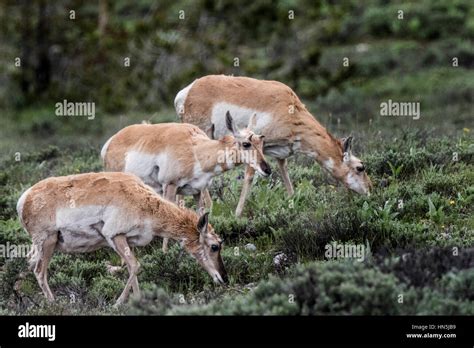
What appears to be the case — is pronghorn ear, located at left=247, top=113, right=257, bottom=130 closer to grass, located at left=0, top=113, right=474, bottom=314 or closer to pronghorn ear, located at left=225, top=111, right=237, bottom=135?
pronghorn ear, located at left=225, top=111, right=237, bottom=135

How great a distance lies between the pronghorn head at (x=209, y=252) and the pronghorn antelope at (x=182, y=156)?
134 centimetres

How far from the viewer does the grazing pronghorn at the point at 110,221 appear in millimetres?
11219

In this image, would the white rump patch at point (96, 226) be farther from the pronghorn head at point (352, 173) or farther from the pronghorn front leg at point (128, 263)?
the pronghorn head at point (352, 173)

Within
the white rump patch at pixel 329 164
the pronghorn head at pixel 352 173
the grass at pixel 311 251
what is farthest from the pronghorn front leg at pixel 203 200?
the pronghorn head at pixel 352 173

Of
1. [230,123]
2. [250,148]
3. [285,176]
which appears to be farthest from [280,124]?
[250,148]

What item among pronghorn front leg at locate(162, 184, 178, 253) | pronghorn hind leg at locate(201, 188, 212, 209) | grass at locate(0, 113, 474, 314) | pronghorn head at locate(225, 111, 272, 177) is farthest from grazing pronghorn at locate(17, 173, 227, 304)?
pronghorn hind leg at locate(201, 188, 212, 209)

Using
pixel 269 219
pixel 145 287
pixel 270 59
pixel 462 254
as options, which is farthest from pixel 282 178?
pixel 270 59

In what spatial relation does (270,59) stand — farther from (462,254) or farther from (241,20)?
(462,254)

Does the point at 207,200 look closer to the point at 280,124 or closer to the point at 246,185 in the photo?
the point at 246,185

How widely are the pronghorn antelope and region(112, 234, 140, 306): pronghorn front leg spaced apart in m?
1.43

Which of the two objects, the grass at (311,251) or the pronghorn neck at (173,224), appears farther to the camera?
the pronghorn neck at (173,224)

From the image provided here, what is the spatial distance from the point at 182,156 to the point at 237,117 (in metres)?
1.64

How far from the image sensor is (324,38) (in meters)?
31.8
